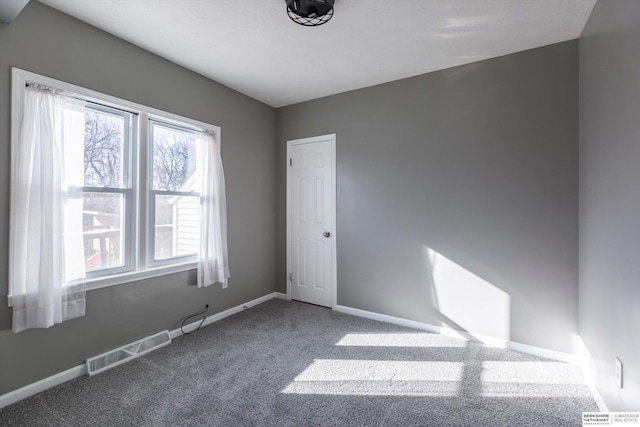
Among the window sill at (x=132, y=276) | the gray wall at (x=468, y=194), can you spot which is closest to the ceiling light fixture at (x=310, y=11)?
the gray wall at (x=468, y=194)

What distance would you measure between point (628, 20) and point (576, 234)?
1537 millimetres

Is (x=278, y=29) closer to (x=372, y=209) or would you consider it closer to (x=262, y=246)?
(x=372, y=209)

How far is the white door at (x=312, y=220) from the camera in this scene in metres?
3.69

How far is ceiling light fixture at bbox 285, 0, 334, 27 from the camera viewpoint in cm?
191

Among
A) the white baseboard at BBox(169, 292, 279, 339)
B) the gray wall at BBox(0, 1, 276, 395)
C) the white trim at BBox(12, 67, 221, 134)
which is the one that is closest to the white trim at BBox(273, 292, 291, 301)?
the white baseboard at BBox(169, 292, 279, 339)

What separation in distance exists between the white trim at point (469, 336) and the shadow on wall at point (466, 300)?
40mm

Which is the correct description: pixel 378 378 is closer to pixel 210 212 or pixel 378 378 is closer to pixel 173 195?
pixel 210 212

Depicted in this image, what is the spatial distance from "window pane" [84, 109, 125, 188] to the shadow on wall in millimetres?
2992

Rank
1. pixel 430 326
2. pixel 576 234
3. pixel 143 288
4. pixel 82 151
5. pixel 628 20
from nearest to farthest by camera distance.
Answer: pixel 628 20, pixel 82 151, pixel 576 234, pixel 143 288, pixel 430 326

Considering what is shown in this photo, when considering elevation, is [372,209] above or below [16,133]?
below

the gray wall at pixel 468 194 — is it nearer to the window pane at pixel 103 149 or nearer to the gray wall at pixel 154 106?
the gray wall at pixel 154 106

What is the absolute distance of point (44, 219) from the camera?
6.43 ft

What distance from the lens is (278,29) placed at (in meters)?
2.30

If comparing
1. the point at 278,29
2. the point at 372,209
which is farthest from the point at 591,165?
the point at 278,29
